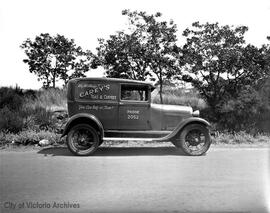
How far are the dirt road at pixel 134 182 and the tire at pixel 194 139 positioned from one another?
0.24 metres

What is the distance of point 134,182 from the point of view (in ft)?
15.8

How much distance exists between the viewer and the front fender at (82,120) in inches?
279

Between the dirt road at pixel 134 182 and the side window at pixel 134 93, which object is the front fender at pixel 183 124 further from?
the side window at pixel 134 93

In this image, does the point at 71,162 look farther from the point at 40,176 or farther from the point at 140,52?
the point at 140,52

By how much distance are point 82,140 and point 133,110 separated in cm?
139

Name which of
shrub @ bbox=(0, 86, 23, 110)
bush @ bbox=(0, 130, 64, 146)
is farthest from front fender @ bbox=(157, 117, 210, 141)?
shrub @ bbox=(0, 86, 23, 110)

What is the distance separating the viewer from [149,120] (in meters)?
7.56

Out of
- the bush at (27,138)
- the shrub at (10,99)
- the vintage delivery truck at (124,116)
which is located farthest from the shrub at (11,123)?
the vintage delivery truck at (124,116)

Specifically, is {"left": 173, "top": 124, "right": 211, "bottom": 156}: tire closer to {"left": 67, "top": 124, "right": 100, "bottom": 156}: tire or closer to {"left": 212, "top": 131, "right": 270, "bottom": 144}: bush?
{"left": 212, "top": 131, "right": 270, "bottom": 144}: bush

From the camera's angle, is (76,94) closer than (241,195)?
No

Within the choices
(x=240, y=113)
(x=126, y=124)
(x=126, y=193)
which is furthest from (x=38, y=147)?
(x=240, y=113)

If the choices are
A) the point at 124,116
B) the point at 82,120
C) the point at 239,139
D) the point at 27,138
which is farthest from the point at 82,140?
the point at 239,139

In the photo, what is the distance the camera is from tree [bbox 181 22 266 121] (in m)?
10.2

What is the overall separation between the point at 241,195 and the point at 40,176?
3.17 metres
